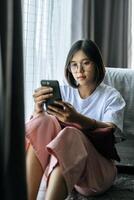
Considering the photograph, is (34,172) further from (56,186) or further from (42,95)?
(42,95)

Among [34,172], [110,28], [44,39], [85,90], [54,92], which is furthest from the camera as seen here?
[110,28]

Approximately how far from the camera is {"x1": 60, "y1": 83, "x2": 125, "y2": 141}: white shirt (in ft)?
5.61

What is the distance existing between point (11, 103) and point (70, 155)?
3.33 feet

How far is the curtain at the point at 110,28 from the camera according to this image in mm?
2830

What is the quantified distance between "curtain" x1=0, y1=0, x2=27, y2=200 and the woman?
34.4 inches

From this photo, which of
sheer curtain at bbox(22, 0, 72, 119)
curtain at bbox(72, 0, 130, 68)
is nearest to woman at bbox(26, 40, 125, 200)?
sheer curtain at bbox(22, 0, 72, 119)

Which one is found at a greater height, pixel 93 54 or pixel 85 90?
pixel 93 54

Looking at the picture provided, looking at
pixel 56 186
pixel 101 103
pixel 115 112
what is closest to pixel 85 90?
pixel 101 103

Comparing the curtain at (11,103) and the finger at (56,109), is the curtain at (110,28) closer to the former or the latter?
the finger at (56,109)

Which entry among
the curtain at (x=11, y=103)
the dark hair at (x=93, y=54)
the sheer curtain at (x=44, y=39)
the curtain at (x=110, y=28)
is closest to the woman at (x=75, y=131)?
the dark hair at (x=93, y=54)

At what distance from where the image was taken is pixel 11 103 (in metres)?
0.49

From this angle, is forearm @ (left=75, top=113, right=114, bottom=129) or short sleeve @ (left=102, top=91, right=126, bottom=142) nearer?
forearm @ (left=75, top=113, right=114, bottom=129)

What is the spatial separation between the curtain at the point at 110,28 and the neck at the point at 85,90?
1024mm

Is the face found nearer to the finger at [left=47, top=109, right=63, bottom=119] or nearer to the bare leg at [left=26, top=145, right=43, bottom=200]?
the finger at [left=47, top=109, right=63, bottom=119]
